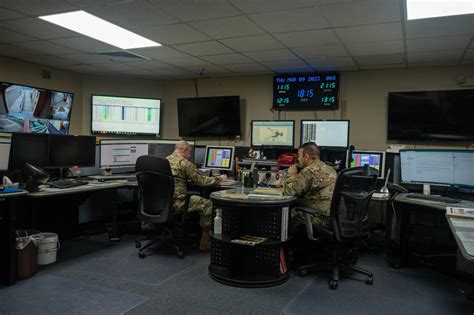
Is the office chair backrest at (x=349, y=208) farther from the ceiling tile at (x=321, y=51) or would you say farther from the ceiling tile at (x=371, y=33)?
the ceiling tile at (x=321, y=51)

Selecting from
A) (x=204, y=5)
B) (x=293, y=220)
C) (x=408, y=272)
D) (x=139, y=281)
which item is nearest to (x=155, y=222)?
(x=139, y=281)

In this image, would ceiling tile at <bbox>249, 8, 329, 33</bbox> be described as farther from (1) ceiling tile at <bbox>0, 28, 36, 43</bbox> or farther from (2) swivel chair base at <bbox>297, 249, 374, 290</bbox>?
(1) ceiling tile at <bbox>0, 28, 36, 43</bbox>

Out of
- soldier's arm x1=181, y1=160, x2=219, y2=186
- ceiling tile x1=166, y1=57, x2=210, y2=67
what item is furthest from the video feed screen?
soldier's arm x1=181, y1=160, x2=219, y2=186

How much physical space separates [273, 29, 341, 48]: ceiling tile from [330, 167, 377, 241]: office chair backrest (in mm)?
1330

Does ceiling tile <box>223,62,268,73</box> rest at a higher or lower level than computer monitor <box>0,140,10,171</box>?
higher

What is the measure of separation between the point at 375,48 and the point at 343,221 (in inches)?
77.1

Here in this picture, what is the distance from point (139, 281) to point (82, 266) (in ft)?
2.23

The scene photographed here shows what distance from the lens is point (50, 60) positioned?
4945mm

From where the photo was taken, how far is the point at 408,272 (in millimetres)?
3379

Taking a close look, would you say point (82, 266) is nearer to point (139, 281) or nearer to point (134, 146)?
point (139, 281)

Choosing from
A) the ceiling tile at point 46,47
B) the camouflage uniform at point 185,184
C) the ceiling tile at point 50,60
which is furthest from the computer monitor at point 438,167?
the ceiling tile at point 50,60

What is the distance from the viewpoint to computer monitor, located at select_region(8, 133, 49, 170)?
3387 mm

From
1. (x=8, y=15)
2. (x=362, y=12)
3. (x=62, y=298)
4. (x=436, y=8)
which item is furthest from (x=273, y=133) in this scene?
(x=62, y=298)

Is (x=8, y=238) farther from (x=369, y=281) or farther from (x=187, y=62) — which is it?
(x=187, y=62)
